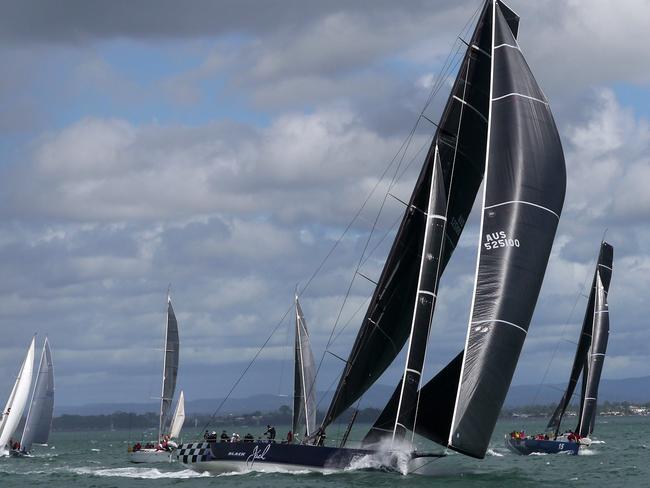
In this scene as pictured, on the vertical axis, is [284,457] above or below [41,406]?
below

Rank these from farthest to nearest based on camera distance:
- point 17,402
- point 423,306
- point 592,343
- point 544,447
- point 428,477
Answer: point 17,402, point 592,343, point 544,447, point 428,477, point 423,306

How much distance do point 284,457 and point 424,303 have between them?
7.07 m

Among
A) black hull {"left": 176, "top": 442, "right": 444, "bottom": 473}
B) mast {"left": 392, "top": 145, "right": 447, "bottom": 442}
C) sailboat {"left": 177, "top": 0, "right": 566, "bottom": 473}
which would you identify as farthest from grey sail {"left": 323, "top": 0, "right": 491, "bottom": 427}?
black hull {"left": 176, "top": 442, "right": 444, "bottom": 473}

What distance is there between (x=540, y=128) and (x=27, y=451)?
5209 cm

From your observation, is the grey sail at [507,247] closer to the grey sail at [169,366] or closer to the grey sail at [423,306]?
the grey sail at [423,306]

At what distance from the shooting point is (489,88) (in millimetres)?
35906

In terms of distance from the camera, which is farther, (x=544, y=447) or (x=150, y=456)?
(x=544, y=447)

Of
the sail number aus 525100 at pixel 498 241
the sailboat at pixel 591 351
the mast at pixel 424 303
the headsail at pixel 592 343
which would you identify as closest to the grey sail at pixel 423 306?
the mast at pixel 424 303

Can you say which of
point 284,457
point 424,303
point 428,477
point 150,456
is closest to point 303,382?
point 150,456

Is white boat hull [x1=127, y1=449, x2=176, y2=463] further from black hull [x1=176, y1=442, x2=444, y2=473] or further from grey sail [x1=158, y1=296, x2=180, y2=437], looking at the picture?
black hull [x1=176, y1=442, x2=444, y2=473]

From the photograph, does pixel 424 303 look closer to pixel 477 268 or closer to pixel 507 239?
pixel 477 268

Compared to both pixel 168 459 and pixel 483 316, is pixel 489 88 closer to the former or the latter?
pixel 483 316

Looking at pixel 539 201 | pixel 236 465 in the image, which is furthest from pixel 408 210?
pixel 236 465

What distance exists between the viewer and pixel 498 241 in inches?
1270
